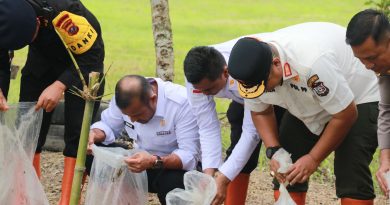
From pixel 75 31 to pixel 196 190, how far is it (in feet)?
3.63

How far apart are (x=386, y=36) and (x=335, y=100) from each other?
1.29ft

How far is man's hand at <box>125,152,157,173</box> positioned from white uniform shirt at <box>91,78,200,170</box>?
0.19 metres

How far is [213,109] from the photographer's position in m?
3.84

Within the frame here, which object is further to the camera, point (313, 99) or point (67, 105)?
point (67, 105)

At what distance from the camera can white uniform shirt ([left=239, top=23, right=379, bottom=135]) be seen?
3.17 m

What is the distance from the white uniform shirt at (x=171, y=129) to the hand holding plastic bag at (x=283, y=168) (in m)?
0.62

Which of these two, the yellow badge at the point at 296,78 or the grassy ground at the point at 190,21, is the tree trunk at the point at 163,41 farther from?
the grassy ground at the point at 190,21

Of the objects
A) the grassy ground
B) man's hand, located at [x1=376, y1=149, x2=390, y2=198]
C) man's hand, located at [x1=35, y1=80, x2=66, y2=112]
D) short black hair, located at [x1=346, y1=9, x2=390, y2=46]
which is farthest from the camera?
the grassy ground

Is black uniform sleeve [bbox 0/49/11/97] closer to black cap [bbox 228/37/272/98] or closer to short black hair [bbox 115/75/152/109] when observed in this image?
short black hair [bbox 115/75/152/109]

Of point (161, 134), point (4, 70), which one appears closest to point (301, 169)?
point (161, 134)

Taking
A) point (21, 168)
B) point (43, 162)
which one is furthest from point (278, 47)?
point (43, 162)

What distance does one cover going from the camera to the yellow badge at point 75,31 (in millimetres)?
3799

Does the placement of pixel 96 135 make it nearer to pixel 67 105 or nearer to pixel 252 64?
pixel 67 105

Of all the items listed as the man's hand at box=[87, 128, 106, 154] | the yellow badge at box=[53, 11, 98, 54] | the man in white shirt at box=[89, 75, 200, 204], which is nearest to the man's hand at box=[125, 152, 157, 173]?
the man in white shirt at box=[89, 75, 200, 204]
